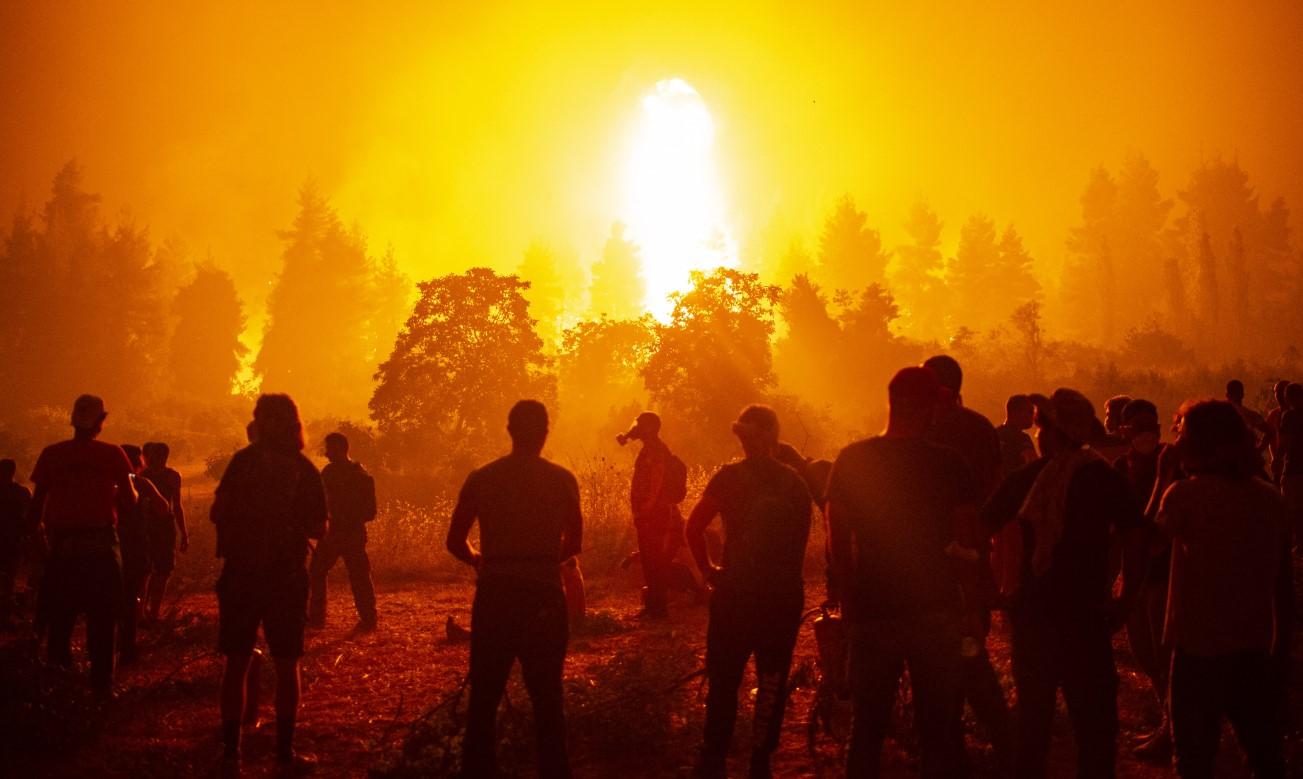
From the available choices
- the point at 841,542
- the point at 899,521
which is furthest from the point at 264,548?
the point at 899,521

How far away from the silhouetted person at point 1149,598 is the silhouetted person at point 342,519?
8496 millimetres

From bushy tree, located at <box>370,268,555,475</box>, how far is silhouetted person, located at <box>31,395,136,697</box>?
3491 cm

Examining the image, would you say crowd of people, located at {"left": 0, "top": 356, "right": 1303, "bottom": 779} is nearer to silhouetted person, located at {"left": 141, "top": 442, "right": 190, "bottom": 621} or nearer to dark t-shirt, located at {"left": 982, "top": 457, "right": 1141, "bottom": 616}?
dark t-shirt, located at {"left": 982, "top": 457, "right": 1141, "bottom": 616}

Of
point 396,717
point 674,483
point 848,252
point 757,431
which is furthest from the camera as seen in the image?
point 848,252

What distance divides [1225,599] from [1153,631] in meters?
2.37

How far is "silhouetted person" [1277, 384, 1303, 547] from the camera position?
1105 centimetres

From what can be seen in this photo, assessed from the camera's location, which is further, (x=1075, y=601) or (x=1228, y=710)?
(x=1075, y=601)

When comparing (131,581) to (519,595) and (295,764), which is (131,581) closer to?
(295,764)

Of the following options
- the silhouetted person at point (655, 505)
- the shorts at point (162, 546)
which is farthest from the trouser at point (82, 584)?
the silhouetted person at point (655, 505)

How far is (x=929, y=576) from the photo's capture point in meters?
4.57

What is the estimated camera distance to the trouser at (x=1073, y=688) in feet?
15.2

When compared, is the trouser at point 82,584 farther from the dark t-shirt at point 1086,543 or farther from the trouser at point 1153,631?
the trouser at point 1153,631

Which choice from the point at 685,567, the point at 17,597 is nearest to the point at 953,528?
the point at 685,567

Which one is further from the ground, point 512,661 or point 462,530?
point 462,530
